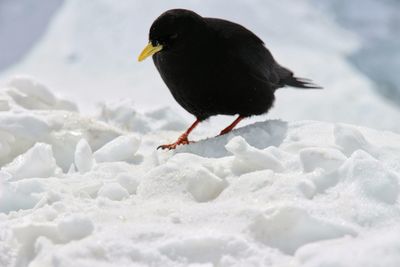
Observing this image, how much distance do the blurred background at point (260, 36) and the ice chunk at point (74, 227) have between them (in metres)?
5.40

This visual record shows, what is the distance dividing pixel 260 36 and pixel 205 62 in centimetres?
578

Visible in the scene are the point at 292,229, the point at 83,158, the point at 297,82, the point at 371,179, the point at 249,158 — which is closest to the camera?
the point at 292,229

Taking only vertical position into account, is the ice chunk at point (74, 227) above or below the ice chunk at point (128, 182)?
above

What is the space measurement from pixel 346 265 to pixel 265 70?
275 centimetres

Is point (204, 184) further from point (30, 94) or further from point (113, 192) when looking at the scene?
point (30, 94)

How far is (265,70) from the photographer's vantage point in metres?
5.43

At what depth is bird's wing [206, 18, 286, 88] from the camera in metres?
5.05

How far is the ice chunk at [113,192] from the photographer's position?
3.77m

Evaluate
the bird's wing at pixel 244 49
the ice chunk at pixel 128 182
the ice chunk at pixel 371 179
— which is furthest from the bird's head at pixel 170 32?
the ice chunk at pixel 371 179

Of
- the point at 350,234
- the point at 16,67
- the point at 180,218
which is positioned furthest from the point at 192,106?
the point at 16,67

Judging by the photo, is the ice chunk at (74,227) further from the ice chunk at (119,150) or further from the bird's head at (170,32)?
the bird's head at (170,32)

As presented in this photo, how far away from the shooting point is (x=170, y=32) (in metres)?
4.90

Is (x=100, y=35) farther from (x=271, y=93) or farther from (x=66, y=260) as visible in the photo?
(x=66, y=260)

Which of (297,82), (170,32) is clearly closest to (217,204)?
(170,32)
